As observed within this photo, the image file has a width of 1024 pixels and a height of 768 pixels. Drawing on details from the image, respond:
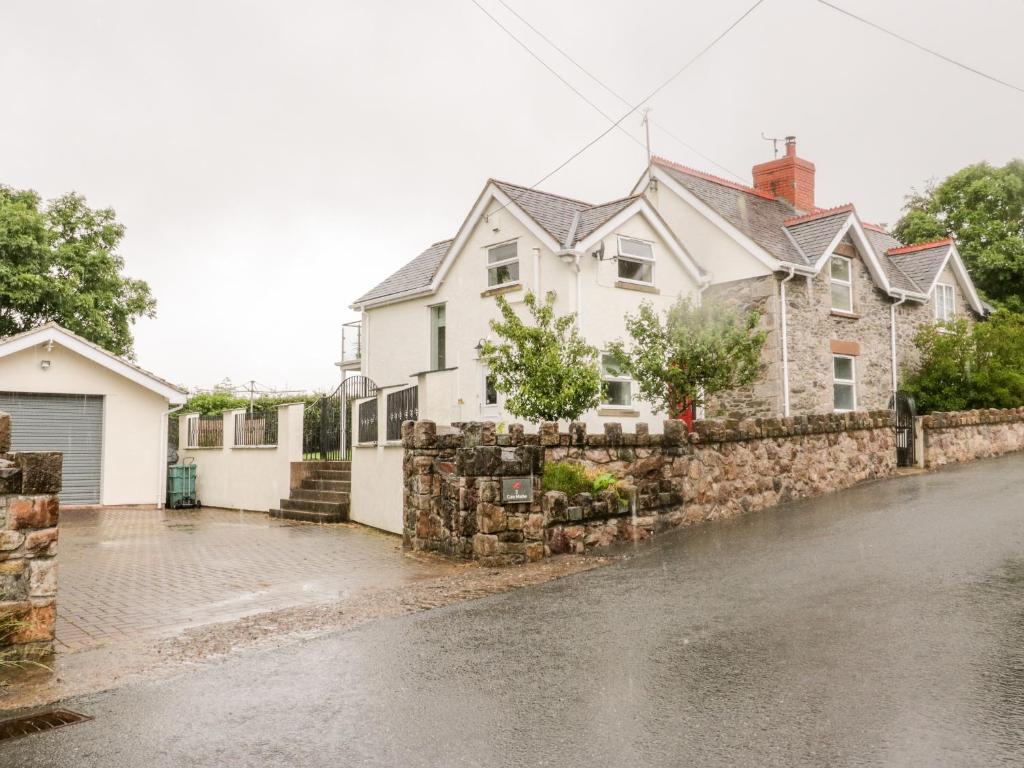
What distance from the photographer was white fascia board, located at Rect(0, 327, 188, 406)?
19375 millimetres

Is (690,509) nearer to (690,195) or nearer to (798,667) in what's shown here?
(798,667)

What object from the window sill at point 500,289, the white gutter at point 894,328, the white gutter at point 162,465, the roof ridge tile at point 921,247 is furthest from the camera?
the roof ridge tile at point 921,247

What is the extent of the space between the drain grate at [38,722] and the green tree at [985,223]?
36196 millimetres

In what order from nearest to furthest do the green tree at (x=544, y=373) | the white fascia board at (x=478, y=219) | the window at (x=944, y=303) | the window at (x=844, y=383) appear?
1. the green tree at (x=544, y=373)
2. the white fascia board at (x=478, y=219)
3. the window at (x=844, y=383)
4. the window at (x=944, y=303)

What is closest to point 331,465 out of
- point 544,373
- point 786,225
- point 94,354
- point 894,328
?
point 544,373

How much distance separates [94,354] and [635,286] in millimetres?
13736

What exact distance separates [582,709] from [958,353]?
2111cm

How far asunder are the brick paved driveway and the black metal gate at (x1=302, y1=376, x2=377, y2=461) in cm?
233

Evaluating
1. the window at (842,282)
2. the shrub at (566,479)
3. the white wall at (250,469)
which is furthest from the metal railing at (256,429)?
the window at (842,282)

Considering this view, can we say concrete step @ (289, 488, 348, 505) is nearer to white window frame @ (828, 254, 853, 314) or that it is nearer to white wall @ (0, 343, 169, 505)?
white wall @ (0, 343, 169, 505)

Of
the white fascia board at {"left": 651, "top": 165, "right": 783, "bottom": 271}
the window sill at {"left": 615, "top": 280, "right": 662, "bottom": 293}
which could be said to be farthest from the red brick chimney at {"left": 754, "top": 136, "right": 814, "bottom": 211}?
the window sill at {"left": 615, "top": 280, "right": 662, "bottom": 293}

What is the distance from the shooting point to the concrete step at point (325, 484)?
17.0 meters

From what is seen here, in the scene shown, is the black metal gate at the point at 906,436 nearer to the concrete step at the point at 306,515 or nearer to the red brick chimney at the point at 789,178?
the red brick chimney at the point at 789,178

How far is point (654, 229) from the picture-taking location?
2142cm
